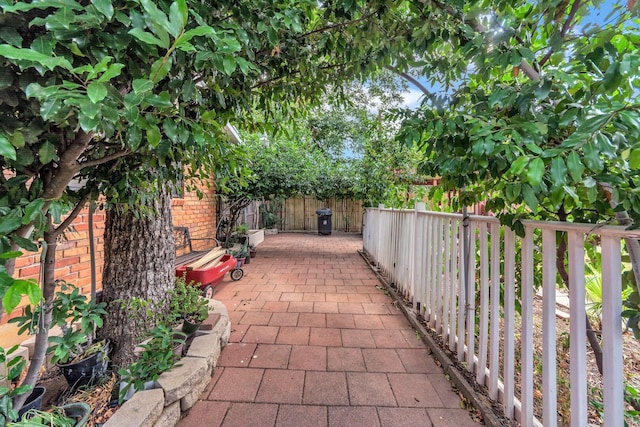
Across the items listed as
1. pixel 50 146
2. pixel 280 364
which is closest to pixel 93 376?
pixel 280 364

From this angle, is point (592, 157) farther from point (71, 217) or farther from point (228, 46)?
point (71, 217)

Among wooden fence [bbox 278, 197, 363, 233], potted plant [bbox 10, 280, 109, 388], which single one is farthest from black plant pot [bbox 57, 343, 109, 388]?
wooden fence [bbox 278, 197, 363, 233]

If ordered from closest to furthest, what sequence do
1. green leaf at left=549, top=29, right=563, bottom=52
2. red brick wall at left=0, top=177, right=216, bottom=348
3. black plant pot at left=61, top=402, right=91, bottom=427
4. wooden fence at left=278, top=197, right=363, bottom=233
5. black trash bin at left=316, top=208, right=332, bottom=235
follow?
green leaf at left=549, top=29, right=563, bottom=52, black plant pot at left=61, top=402, right=91, bottom=427, red brick wall at left=0, top=177, right=216, bottom=348, black trash bin at left=316, top=208, right=332, bottom=235, wooden fence at left=278, top=197, right=363, bottom=233

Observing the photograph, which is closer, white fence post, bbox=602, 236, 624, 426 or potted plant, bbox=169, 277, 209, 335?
white fence post, bbox=602, 236, 624, 426

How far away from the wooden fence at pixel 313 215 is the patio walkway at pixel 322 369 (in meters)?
8.93

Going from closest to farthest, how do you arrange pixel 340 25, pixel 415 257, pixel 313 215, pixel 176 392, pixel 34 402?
pixel 34 402, pixel 176 392, pixel 340 25, pixel 415 257, pixel 313 215

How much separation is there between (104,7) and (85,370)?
2.04 metres

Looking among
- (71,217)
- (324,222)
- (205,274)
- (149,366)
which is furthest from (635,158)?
(324,222)

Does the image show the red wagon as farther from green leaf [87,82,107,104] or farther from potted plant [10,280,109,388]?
green leaf [87,82,107,104]

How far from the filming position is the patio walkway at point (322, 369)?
1.75 m

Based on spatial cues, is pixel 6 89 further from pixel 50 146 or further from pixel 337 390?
pixel 337 390

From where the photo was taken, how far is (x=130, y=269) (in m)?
2.18

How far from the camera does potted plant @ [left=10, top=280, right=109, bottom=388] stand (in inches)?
43.7

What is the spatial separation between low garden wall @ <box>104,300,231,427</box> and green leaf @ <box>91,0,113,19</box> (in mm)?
1638
